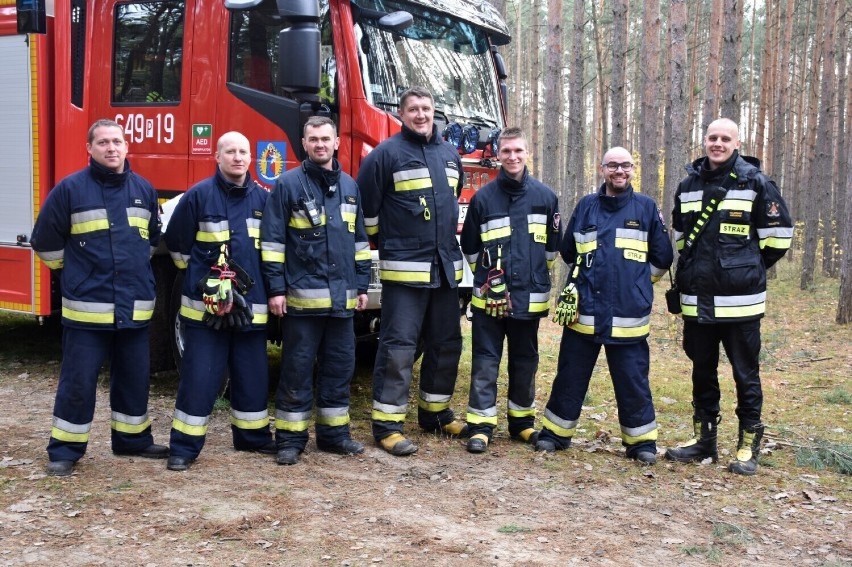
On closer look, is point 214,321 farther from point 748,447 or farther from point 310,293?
point 748,447

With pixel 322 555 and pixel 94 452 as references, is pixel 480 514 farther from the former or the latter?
pixel 94 452

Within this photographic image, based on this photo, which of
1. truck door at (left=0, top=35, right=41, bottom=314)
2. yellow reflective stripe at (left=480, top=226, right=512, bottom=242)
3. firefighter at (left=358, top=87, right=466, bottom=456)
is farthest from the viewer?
truck door at (left=0, top=35, right=41, bottom=314)

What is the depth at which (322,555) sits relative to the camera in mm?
3635

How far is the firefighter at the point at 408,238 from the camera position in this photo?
527 cm

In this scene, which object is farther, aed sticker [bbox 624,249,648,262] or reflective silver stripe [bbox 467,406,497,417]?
reflective silver stripe [bbox 467,406,497,417]

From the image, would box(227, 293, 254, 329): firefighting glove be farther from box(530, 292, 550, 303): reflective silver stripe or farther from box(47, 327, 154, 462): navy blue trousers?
box(530, 292, 550, 303): reflective silver stripe

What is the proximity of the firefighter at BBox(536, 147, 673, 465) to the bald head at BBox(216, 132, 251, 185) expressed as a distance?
2.12 m

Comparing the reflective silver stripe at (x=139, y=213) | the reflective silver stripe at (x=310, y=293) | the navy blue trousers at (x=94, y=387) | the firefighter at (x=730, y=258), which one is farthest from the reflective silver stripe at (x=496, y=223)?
the navy blue trousers at (x=94, y=387)

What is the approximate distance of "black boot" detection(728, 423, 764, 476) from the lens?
16.7ft

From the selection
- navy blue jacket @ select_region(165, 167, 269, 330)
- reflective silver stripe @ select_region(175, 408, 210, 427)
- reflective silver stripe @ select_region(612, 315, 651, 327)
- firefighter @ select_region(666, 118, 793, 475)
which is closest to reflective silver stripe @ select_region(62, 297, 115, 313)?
navy blue jacket @ select_region(165, 167, 269, 330)

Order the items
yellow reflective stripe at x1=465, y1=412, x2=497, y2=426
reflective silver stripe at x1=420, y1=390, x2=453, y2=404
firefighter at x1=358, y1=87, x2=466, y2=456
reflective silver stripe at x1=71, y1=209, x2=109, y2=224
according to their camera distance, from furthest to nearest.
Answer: reflective silver stripe at x1=420, y1=390, x2=453, y2=404 < yellow reflective stripe at x1=465, y1=412, x2=497, y2=426 < firefighter at x1=358, y1=87, x2=466, y2=456 < reflective silver stripe at x1=71, y1=209, x2=109, y2=224

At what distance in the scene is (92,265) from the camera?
4629 millimetres

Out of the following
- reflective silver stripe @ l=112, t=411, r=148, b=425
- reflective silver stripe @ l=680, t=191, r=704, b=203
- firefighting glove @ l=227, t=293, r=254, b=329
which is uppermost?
reflective silver stripe @ l=680, t=191, r=704, b=203

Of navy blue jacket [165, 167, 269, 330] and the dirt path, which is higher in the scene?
navy blue jacket [165, 167, 269, 330]
